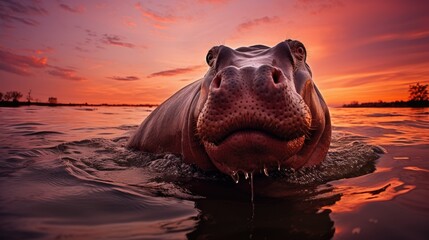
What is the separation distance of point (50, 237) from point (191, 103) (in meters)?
2.35

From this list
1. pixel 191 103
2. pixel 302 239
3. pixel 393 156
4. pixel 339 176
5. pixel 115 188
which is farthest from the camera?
pixel 393 156

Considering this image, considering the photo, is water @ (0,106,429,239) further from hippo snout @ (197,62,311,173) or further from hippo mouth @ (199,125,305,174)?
hippo snout @ (197,62,311,173)

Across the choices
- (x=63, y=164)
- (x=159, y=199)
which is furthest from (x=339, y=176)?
(x=63, y=164)

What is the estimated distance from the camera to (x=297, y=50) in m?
3.49

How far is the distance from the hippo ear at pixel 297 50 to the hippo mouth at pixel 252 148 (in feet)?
4.22

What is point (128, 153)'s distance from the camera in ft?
17.6

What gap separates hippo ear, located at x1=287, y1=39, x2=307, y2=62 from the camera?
11.3ft

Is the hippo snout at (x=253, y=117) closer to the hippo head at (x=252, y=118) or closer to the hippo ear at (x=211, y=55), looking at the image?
the hippo head at (x=252, y=118)

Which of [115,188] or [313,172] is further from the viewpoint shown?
[313,172]

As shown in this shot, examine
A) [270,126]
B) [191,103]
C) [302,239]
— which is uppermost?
[191,103]

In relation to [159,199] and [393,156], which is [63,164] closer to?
[159,199]

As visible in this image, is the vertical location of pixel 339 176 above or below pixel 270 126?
below

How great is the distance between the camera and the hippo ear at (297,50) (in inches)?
135

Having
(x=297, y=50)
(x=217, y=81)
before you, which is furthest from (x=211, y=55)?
(x=217, y=81)
